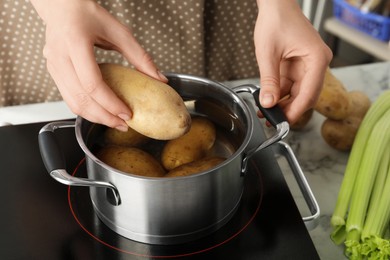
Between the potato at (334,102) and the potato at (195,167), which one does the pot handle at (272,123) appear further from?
the potato at (334,102)

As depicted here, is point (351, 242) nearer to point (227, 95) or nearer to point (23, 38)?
point (227, 95)

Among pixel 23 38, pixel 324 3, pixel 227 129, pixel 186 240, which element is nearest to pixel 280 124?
pixel 227 129

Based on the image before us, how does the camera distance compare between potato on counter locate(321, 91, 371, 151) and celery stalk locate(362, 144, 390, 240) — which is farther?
potato on counter locate(321, 91, 371, 151)

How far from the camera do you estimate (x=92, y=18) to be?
65cm

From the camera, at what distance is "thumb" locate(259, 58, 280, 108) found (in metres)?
0.67

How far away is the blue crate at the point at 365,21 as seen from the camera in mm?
1944

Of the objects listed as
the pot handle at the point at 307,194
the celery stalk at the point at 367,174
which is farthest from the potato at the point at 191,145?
the celery stalk at the point at 367,174

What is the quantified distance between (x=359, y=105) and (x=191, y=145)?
377 mm

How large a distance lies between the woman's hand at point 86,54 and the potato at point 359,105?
1.31 ft

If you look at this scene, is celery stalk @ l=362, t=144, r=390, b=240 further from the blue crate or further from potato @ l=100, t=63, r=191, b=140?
the blue crate

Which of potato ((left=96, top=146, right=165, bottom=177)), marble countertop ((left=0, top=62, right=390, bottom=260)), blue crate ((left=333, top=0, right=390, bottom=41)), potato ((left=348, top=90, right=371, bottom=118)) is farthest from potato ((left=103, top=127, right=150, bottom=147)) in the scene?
blue crate ((left=333, top=0, right=390, bottom=41))

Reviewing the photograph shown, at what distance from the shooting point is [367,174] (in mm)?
742

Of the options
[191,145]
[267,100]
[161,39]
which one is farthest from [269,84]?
[161,39]

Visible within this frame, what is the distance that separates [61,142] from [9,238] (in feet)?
0.68
